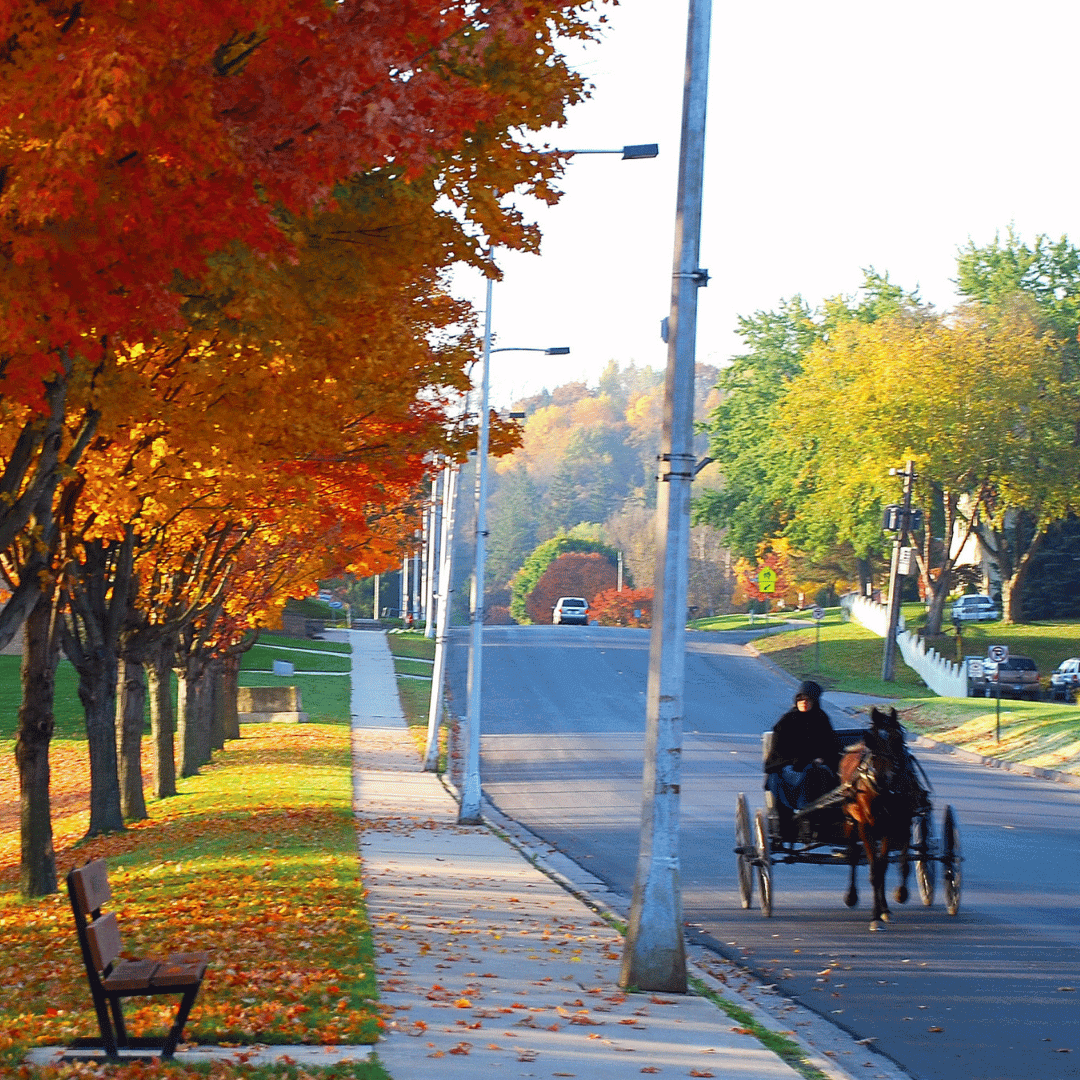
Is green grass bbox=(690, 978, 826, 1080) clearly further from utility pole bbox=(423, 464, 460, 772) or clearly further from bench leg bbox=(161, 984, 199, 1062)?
utility pole bbox=(423, 464, 460, 772)

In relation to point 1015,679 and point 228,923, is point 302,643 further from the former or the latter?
point 228,923

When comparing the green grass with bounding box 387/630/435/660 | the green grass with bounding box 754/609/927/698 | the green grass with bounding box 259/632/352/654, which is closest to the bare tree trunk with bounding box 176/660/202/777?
the green grass with bounding box 754/609/927/698

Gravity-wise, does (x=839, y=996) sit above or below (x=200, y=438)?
below

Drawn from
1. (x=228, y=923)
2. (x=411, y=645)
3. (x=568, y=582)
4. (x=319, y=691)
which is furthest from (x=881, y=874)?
(x=568, y=582)

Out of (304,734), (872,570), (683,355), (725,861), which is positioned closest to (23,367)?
(683,355)

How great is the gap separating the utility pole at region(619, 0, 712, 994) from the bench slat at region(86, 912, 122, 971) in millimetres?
3770

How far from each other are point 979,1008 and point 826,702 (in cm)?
3603

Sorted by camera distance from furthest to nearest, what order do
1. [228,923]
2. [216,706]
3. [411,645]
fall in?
[411,645], [216,706], [228,923]

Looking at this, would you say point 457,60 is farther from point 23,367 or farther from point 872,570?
point 872,570

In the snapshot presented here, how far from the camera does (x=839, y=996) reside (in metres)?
10.5

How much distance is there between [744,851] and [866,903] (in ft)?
5.87

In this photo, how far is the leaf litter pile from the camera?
332 inches

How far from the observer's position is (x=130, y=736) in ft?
77.5

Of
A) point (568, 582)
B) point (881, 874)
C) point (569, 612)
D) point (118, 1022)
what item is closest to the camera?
point (118, 1022)
